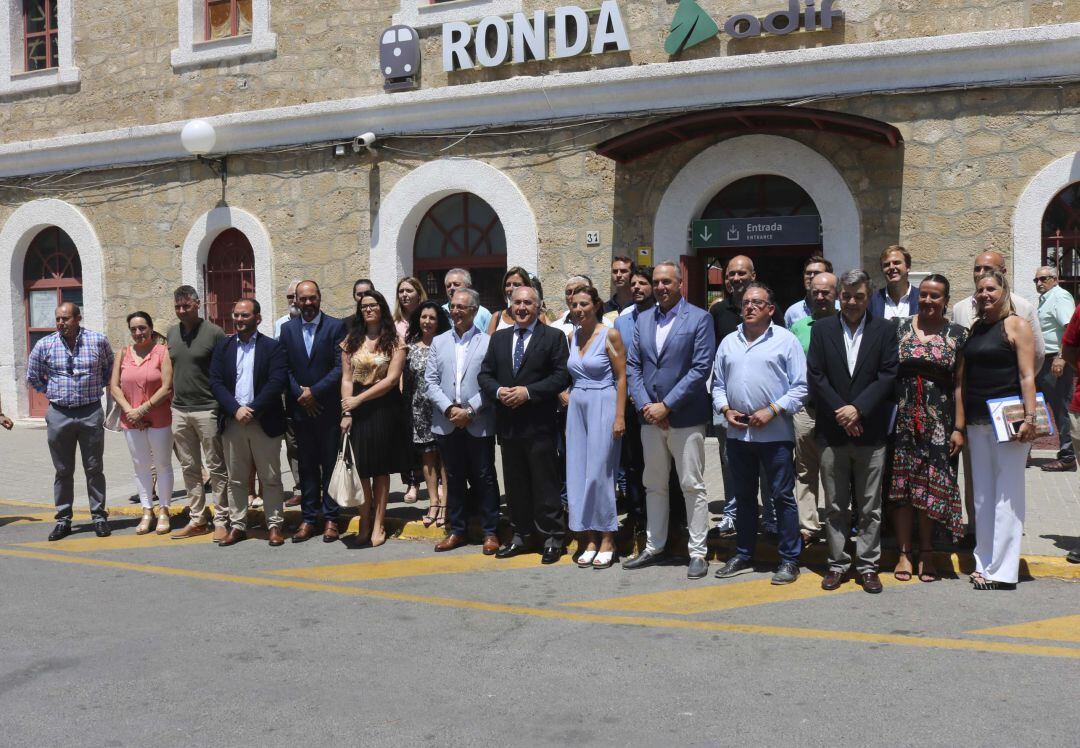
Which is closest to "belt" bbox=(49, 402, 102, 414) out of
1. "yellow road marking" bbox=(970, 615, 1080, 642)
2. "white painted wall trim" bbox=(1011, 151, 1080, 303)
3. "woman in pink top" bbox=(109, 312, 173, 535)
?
"woman in pink top" bbox=(109, 312, 173, 535)

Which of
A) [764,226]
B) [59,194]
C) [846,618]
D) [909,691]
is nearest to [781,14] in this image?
[764,226]

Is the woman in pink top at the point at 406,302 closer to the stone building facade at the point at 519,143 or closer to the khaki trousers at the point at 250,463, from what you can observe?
the khaki trousers at the point at 250,463

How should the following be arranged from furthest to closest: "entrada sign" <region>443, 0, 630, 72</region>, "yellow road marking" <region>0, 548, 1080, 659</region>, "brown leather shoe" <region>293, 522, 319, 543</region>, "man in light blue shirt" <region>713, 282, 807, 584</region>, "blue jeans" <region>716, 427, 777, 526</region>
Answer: "entrada sign" <region>443, 0, 630, 72</region> < "brown leather shoe" <region>293, 522, 319, 543</region> < "blue jeans" <region>716, 427, 777, 526</region> < "man in light blue shirt" <region>713, 282, 807, 584</region> < "yellow road marking" <region>0, 548, 1080, 659</region>

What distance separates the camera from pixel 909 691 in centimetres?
448

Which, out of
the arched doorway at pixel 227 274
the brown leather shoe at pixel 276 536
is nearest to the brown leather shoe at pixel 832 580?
the brown leather shoe at pixel 276 536

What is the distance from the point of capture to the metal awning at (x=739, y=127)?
9.62m

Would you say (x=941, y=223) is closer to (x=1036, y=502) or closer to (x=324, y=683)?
(x=1036, y=502)

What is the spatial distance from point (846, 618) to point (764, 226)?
576cm

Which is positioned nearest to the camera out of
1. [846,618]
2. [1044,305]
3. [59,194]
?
[846,618]

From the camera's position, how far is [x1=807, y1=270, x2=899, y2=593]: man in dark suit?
6168mm

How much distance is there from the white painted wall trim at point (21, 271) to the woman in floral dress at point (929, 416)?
451 inches

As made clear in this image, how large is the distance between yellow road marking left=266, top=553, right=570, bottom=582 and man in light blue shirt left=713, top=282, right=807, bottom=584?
4.79 feet

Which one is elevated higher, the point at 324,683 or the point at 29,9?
the point at 29,9

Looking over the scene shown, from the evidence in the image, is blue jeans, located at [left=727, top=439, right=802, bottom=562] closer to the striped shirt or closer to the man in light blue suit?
the man in light blue suit
